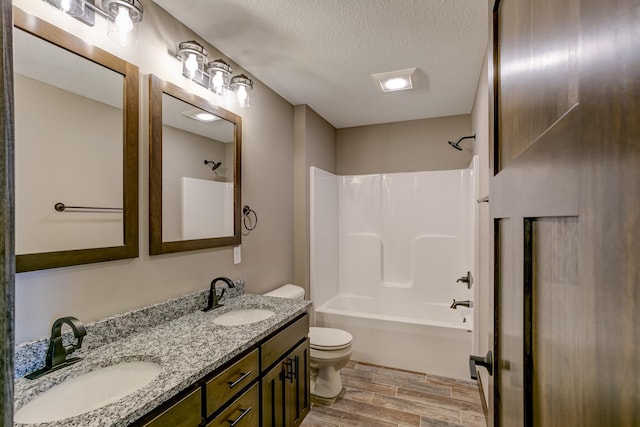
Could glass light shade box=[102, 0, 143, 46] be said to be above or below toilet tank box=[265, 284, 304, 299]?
above

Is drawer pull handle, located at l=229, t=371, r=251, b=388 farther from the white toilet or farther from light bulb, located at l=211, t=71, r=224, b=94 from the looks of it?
light bulb, located at l=211, t=71, r=224, b=94

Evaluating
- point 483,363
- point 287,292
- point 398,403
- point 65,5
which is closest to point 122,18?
point 65,5

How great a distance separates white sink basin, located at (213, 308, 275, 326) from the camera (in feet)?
6.04

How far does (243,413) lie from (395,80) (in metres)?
2.39

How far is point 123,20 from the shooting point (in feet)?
4.48

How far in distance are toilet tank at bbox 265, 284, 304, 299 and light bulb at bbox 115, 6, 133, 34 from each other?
1872mm

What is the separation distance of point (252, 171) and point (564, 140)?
2.24 metres

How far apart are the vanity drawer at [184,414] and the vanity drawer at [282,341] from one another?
0.44 m

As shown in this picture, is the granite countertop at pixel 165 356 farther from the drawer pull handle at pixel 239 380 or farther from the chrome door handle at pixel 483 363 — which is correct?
the chrome door handle at pixel 483 363

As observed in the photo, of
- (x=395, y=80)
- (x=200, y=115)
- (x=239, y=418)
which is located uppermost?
(x=395, y=80)

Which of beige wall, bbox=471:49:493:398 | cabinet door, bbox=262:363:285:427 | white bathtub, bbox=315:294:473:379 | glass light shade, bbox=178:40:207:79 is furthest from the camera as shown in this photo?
white bathtub, bbox=315:294:473:379

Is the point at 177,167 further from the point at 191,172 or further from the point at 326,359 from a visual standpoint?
the point at 326,359

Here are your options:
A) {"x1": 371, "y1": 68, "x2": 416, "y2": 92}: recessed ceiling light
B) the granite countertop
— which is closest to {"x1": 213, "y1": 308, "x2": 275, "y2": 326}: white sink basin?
the granite countertop

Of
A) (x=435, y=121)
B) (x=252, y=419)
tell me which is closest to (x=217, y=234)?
(x=252, y=419)
